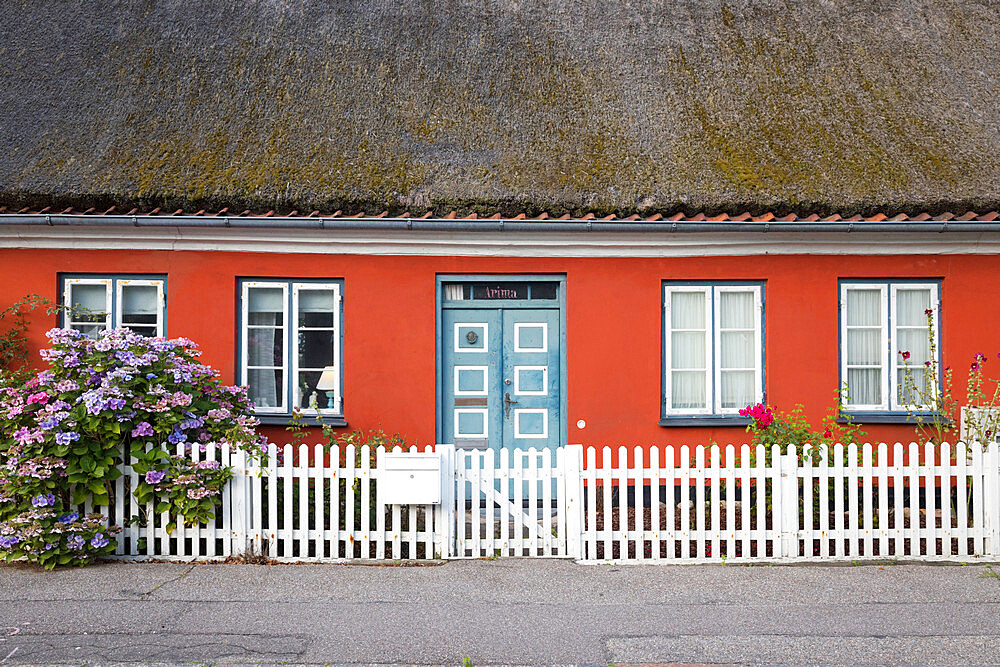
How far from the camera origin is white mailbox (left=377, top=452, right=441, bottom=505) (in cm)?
607

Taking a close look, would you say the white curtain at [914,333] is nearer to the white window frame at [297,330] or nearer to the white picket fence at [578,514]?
the white picket fence at [578,514]

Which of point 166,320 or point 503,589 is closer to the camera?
point 503,589

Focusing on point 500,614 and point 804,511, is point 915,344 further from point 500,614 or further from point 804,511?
point 500,614

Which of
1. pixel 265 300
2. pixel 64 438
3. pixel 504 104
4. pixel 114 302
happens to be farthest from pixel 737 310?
pixel 114 302

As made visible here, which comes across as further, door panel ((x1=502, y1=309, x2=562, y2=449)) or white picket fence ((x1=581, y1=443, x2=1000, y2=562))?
door panel ((x1=502, y1=309, x2=562, y2=449))

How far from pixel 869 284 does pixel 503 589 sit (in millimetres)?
5284

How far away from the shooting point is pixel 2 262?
8.16 metres

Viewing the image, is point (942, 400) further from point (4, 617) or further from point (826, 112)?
point (4, 617)

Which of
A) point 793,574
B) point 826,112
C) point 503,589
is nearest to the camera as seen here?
point 503,589

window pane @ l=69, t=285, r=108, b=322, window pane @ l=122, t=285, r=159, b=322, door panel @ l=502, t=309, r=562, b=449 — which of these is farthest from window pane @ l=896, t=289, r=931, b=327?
window pane @ l=69, t=285, r=108, b=322

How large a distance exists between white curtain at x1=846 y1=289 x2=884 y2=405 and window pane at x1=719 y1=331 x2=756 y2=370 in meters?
1.01

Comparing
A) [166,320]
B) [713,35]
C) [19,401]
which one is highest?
[713,35]

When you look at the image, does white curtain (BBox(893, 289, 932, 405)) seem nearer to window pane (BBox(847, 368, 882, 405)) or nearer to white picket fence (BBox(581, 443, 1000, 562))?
window pane (BBox(847, 368, 882, 405))

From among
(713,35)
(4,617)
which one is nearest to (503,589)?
(4,617)
